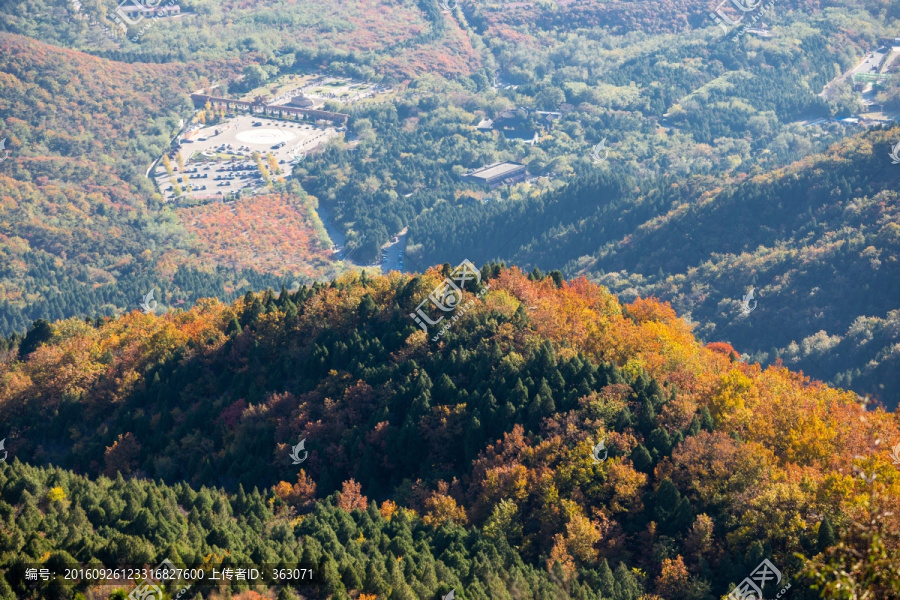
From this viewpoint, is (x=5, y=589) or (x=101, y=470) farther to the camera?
(x=101, y=470)

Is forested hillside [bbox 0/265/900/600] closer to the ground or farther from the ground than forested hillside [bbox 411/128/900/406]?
farther from the ground

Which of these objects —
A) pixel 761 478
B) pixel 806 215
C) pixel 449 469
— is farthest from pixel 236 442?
pixel 806 215

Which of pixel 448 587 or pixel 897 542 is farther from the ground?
pixel 897 542

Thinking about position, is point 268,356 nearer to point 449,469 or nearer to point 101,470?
point 101,470

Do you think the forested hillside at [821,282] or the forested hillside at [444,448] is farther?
the forested hillside at [821,282]

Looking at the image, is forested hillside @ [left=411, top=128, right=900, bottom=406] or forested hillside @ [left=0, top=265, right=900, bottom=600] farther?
forested hillside @ [left=411, top=128, right=900, bottom=406]

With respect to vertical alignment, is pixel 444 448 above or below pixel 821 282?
above

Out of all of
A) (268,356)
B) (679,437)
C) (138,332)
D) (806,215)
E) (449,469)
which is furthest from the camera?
(806,215)

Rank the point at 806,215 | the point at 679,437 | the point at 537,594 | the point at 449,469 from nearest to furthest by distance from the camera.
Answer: the point at 537,594, the point at 679,437, the point at 449,469, the point at 806,215
